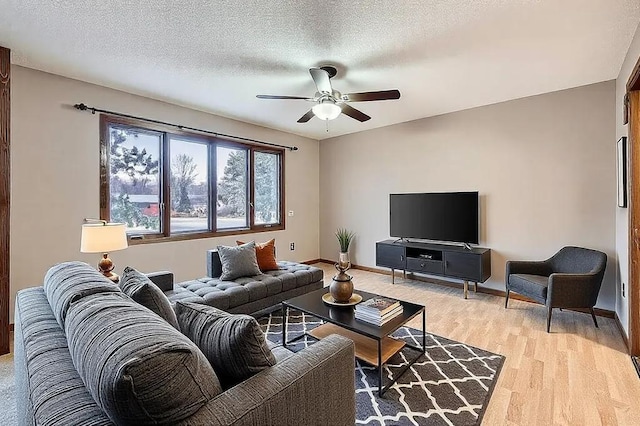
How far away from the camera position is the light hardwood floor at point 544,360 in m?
1.94

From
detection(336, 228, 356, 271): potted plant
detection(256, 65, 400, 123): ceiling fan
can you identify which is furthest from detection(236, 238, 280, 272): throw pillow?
detection(336, 228, 356, 271): potted plant

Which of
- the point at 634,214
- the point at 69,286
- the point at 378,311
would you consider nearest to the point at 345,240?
the point at 378,311

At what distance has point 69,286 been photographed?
1.50 metres

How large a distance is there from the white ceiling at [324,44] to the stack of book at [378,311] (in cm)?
207

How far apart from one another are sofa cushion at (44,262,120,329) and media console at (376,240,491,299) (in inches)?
152

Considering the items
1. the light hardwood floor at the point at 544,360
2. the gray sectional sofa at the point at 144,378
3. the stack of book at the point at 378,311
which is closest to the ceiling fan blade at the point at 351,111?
the stack of book at the point at 378,311

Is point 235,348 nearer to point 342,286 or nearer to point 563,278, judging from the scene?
point 342,286

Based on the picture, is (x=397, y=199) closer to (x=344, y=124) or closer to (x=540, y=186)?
(x=344, y=124)

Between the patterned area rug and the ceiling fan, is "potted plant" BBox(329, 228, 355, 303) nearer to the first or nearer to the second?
the patterned area rug

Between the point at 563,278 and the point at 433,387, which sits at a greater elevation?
the point at 563,278

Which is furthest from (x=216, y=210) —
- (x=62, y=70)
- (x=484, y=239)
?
(x=484, y=239)

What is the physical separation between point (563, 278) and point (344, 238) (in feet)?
11.4

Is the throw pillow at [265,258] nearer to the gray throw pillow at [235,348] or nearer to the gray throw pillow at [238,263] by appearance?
the gray throw pillow at [238,263]

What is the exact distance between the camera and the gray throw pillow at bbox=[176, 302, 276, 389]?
3.75 ft
